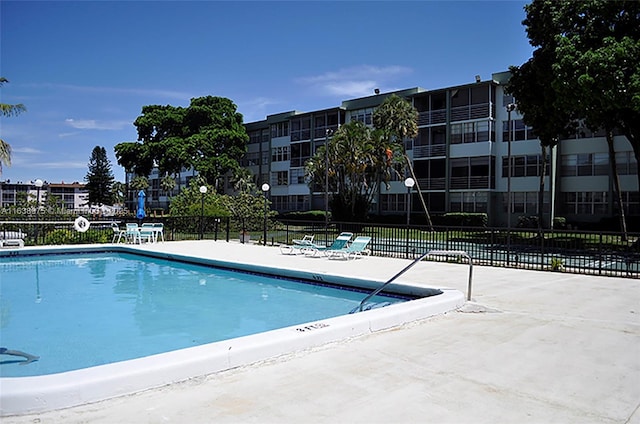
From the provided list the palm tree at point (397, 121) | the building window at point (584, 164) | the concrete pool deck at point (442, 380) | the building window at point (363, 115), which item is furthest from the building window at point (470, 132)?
the concrete pool deck at point (442, 380)

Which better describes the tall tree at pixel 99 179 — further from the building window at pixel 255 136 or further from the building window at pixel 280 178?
the building window at pixel 280 178

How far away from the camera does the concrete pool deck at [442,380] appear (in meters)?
4.11

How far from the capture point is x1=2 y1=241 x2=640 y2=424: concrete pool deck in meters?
4.11

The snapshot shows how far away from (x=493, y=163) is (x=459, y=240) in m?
24.7

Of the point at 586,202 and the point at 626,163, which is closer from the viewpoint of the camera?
the point at 626,163

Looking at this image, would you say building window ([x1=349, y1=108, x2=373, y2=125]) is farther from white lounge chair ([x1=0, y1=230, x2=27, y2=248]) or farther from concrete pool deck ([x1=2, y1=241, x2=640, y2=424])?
concrete pool deck ([x1=2, y1=241, x2=640, y2=424])

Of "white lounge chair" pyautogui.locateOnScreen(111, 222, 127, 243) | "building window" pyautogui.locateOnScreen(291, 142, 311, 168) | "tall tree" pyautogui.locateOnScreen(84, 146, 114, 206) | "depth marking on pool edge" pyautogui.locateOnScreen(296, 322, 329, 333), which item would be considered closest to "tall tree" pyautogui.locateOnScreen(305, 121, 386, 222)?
"building window" pyautogui.locateOnScreen(291, 142, 311, 168)

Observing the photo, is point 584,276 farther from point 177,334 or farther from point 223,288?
point 177,334

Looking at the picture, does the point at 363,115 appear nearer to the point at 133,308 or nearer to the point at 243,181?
the point at 243,181

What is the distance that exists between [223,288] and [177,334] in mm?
4807

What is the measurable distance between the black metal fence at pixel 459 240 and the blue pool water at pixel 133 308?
5244 millimetres

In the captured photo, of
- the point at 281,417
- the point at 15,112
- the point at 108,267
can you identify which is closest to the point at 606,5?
the point at 108,267

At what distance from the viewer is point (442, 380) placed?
16.3ft

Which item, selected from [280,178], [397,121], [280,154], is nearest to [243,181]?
[280,178]
